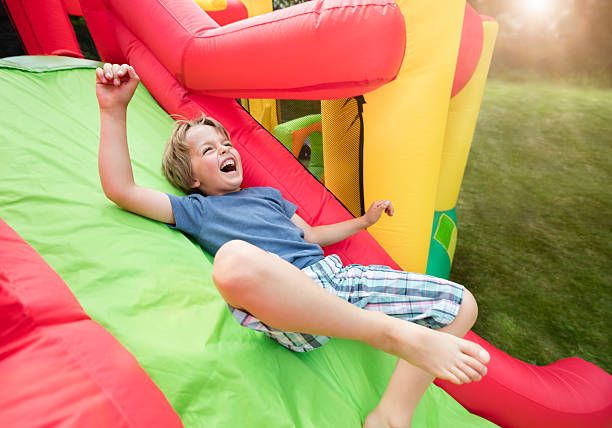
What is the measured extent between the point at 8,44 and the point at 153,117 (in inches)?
122

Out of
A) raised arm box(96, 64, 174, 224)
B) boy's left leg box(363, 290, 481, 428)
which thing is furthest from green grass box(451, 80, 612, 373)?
raised arm box(96, 64, 174, 224)

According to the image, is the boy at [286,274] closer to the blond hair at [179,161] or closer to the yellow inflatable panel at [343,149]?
the blond hair at [179,161]

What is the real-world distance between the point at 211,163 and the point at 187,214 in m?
0.15

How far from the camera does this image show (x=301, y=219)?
108 centimetres

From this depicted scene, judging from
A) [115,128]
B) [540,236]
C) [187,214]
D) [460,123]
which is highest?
[115,128]

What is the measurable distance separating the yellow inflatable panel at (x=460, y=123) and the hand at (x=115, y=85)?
1.05 m

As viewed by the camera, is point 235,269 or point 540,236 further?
point 540,236

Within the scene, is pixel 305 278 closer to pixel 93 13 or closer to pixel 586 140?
pixel 93 13

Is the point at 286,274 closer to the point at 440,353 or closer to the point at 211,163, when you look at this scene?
the point at 440,353

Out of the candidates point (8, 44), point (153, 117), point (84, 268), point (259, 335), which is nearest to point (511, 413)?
point (259, 335)

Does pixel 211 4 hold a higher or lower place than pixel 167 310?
higher

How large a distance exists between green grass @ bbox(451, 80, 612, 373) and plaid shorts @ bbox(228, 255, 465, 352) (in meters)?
0.75

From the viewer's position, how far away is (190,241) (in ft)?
2.87

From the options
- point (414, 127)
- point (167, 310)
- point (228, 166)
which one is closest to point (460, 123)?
point (414, 127)
